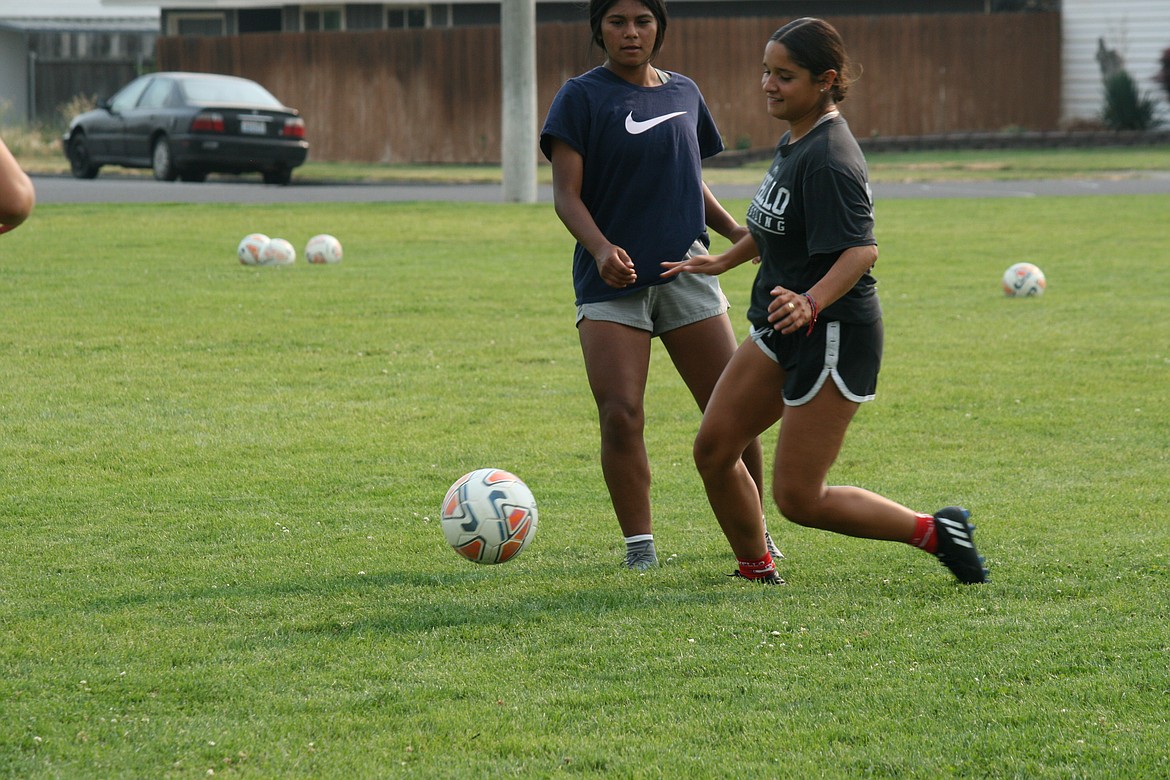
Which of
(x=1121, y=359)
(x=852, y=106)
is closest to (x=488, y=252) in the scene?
(x=1121, y=359)

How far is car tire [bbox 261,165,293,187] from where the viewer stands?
25.1 m

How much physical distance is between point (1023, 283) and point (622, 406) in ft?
26.7

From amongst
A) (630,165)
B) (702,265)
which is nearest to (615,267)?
(702,265)

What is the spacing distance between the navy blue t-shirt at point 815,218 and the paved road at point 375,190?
1617 centimetres

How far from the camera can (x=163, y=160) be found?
79.4 feet

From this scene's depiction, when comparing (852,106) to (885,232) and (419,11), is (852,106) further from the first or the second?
(885,232)

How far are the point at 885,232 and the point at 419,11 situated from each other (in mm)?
23084

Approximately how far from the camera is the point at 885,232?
57.5ft

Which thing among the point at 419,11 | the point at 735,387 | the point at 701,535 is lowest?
the point at 701,535

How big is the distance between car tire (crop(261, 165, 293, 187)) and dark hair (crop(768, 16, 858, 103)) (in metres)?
21.1

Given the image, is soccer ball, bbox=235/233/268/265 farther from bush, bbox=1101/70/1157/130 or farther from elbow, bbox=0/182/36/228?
bush, bbox=1101/70/1157/130

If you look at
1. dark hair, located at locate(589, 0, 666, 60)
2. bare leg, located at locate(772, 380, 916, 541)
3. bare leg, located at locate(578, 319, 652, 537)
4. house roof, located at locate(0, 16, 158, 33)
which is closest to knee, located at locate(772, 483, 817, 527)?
bare leg, located at locate(772, 380, 916, 541)

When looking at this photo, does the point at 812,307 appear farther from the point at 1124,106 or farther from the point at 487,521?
the point at 1124,106

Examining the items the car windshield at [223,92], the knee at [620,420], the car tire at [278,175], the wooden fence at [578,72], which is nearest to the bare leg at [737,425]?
the knee at [620,420]
